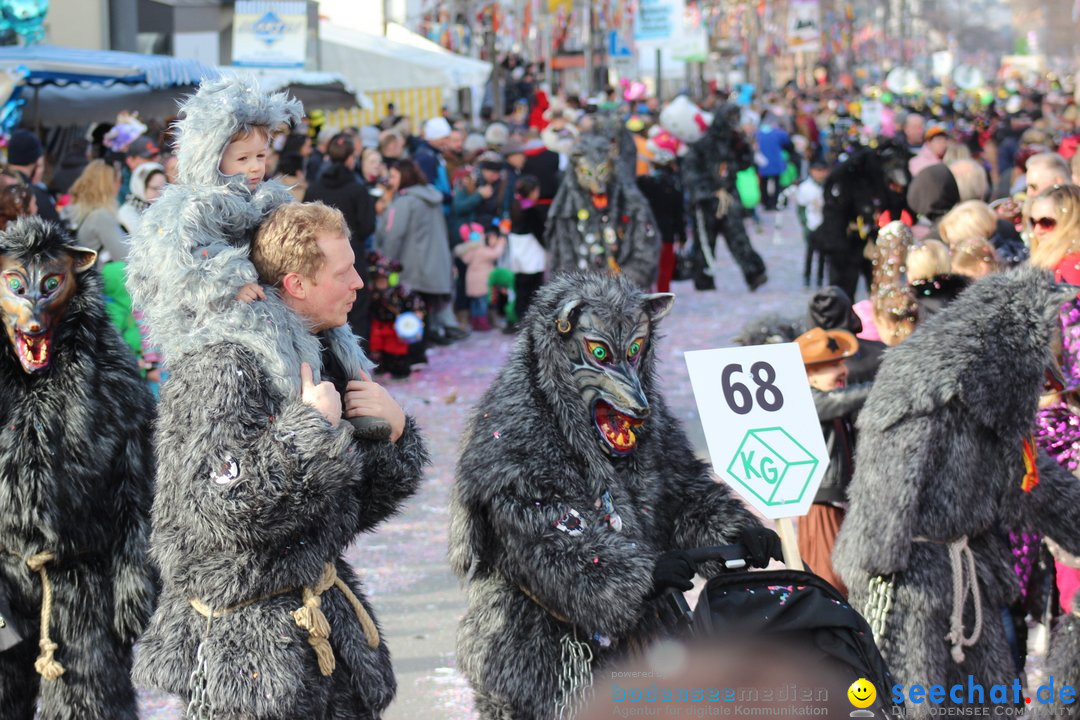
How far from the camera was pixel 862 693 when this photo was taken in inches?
119

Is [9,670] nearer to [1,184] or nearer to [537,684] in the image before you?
[537,684]

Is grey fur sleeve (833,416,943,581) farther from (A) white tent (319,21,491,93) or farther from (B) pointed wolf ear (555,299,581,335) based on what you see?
(A) white tent (319,21,491,93)

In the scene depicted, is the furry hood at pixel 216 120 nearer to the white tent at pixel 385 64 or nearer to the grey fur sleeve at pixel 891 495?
the grey fur sleeve at pixel 891 495

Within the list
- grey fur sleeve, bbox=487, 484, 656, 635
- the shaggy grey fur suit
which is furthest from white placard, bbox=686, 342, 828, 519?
the shaggy grey fur suit

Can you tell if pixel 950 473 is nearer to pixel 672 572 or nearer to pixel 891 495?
pixel 891 495

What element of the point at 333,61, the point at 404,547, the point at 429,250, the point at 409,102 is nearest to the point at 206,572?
the point at 404,547

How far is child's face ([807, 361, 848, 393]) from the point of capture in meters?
5.79

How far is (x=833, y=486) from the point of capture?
550 cm

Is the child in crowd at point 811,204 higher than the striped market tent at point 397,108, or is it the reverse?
the striped market tent at point 397,108

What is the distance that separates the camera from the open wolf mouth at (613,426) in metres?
3.82

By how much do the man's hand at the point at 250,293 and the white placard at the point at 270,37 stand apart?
11.7 m

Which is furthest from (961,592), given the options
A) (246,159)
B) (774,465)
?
(246,159)

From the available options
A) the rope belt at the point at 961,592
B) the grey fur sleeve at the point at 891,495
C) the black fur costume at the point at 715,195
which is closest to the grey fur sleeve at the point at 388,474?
the grey fur sleeve at the point at 891,495

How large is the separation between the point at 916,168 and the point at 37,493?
11.9 m
